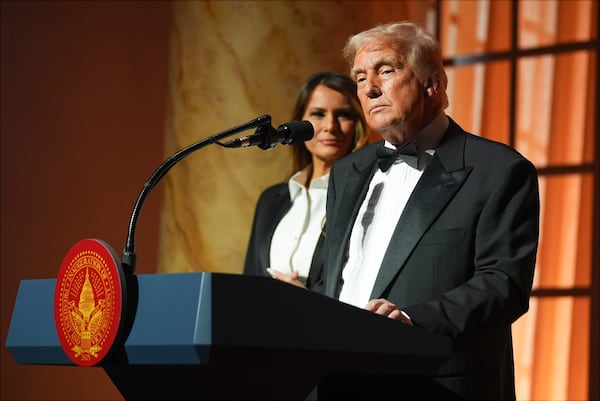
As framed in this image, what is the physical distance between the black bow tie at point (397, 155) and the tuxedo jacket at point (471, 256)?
7cm

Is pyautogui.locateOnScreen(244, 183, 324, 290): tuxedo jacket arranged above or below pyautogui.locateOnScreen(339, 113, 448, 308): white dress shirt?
below

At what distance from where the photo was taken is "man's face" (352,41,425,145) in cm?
248

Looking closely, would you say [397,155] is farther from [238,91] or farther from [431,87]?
[238,91]

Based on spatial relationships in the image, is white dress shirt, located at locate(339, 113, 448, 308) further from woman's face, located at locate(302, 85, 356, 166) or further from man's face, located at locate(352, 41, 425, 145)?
woman's face, located at locate(302, 85, 356, 166)

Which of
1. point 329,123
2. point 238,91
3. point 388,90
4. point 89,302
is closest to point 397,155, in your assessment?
point 388,90

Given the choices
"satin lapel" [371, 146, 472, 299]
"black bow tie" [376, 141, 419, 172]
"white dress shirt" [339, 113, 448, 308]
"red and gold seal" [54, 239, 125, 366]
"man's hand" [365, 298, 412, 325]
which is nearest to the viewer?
"red and gold seal" [54, 239, 125, 366]

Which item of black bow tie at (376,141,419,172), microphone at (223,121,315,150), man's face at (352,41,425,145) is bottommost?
black bow tie at (376,141,419,172)

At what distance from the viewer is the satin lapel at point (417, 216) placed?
2.25m

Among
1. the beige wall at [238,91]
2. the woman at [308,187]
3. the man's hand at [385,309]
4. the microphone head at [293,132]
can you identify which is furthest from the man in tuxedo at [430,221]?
the beige wall at [238,91]

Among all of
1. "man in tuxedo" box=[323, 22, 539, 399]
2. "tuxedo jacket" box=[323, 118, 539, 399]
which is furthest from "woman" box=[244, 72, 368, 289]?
"tuxedo jacket" box=[323, 118, 539, 399]

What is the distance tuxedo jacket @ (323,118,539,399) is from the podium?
0.68 feet

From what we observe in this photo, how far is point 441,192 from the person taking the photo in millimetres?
2297

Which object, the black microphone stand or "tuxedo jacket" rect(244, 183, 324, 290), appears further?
"tuxedo jacket" rect(244, 183, 324, 290)

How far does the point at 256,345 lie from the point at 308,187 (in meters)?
2.15
